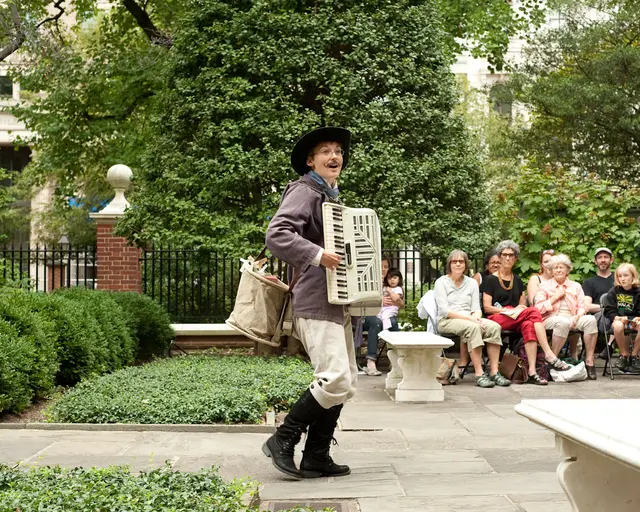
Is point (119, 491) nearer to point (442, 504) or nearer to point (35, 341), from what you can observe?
point (442, 504)

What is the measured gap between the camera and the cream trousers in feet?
18.5

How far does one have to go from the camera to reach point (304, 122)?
14422mm

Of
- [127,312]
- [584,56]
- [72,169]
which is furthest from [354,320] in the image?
[584,56]

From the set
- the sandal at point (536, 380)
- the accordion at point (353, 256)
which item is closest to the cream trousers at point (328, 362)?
the accordion at point (353, 256)

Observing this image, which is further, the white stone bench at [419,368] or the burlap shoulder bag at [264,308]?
the white stone bench at [419,368]

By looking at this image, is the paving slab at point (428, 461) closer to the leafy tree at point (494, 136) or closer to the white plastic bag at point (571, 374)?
the white plastic bag at point (571, 374)

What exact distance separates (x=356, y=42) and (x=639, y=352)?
6.08 metres

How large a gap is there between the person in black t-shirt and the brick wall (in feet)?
20.9

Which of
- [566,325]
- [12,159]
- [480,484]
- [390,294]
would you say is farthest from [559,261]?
[12,159]

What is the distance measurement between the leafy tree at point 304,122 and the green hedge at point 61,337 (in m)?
2.04

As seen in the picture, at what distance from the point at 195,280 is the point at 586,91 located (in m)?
16.8

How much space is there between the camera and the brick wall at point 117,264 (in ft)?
52.1

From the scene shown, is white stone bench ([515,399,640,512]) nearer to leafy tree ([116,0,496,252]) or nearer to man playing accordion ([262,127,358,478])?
man playing accordion ([262,127,358,478])

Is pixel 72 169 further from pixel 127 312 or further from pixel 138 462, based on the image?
pixel 138 462
